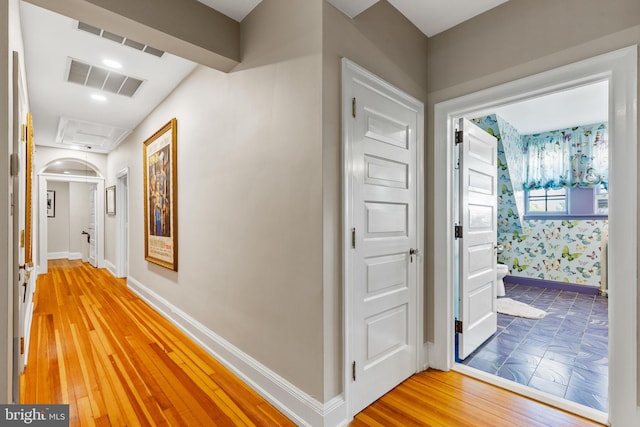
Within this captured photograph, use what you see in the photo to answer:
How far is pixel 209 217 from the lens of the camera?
2648 millimetres

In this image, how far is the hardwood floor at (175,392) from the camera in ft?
5.73

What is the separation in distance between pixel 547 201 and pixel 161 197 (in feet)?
19.6

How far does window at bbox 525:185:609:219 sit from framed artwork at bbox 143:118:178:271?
18.3 ft

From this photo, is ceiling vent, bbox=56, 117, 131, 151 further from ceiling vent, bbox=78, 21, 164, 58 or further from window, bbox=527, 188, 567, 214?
window, bbox=527, 188, 567, 214

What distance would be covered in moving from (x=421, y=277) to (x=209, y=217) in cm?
184

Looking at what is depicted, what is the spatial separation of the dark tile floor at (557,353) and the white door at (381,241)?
0.83 meters

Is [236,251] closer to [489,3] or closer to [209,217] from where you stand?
[209,217]

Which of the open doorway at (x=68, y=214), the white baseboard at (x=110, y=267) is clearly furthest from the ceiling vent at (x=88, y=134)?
the open doorway at (x=68, y=214)

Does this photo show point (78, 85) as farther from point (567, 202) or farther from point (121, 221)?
point (567, 202)

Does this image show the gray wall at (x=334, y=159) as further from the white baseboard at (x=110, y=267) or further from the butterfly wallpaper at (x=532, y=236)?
the white baseboard at (x=110, y=267)

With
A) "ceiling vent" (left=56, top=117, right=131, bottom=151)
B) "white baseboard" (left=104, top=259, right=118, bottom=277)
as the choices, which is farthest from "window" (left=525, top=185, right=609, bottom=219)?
"white baseboard" (left=104, top=259, right=118, bottom=277)

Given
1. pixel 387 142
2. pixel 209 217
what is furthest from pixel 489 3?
pixel 209 217

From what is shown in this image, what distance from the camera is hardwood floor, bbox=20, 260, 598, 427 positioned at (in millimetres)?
1747

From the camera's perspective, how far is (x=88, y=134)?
16.2ft
